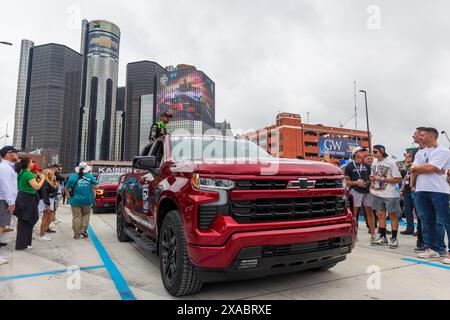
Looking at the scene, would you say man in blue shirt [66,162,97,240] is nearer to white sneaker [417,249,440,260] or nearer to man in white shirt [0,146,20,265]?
man in white shirt [0,146,20,265]

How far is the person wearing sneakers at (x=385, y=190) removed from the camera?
5332mm

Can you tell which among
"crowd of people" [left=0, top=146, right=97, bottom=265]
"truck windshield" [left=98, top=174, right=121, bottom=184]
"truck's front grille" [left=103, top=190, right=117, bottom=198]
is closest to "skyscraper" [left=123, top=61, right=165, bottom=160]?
"truck windshield" [left=98, top=174, right=121, bottom=184]

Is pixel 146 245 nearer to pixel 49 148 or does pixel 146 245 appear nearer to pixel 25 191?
pixel 25 191

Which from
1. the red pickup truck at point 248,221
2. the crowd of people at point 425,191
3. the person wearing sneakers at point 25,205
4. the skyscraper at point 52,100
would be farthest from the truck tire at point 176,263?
the skyscraper at point 52,100

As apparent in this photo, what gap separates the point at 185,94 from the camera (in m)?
106

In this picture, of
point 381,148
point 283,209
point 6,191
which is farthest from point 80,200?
point 381,148

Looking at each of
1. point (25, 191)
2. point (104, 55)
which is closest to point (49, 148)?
point (104, 55)

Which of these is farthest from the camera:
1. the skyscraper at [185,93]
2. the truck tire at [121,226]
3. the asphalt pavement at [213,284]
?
the skyscraper at [185,93]

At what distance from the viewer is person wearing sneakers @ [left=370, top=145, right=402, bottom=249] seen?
17.5 ft

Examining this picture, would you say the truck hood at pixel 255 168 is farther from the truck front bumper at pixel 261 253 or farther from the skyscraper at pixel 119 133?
the skyscraper at pixel 119 133

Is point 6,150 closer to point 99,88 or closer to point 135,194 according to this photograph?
point 135,194

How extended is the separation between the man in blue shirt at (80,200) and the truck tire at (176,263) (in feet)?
14.0

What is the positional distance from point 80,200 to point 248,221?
209 inches
